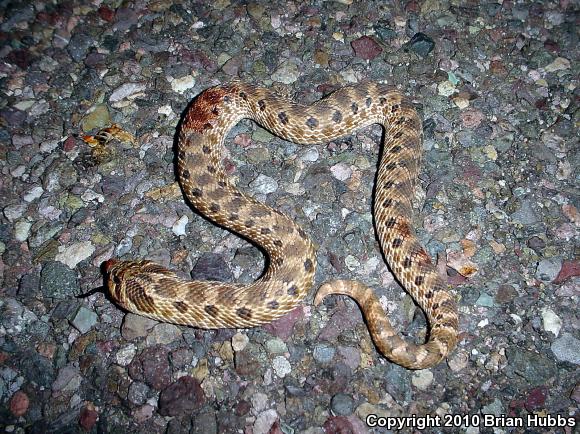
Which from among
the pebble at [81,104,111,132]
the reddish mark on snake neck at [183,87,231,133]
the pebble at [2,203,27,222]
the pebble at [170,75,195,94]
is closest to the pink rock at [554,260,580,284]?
the reddish mark on snake neck at [183,87,231,133]

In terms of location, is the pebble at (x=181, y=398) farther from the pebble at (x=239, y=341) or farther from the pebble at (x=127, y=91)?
the pebble at (x=127, y=91)

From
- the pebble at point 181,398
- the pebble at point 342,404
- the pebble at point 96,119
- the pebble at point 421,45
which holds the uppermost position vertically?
the pebble at point 421,45

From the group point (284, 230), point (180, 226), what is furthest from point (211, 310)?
point (180, 226)

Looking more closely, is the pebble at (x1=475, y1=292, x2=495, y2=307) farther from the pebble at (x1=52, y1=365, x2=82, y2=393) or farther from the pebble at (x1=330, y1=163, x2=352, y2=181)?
the pebble at (x1=52, y1=365, x2=82, y2=393)

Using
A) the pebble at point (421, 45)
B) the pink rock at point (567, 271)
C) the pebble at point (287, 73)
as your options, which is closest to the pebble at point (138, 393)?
the pebble at point (287, 73)

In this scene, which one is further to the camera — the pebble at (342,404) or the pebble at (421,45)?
the pebble at (421,45)

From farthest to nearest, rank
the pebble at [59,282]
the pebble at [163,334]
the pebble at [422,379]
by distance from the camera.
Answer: the pebble at [59,282] → the pebble at [163,334] → the pebble at [422,379]

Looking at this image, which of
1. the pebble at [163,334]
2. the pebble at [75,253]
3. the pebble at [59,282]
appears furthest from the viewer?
the pebble at [75,253]
